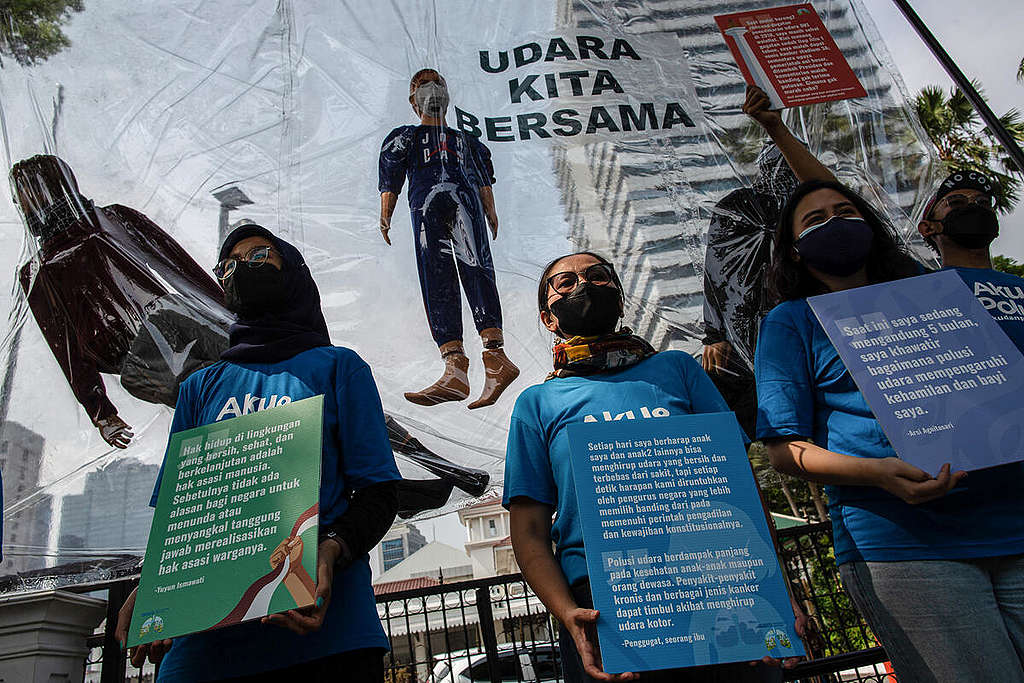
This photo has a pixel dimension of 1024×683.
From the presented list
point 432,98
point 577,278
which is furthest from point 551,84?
point 577,278

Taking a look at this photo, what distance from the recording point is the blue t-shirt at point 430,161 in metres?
3.20

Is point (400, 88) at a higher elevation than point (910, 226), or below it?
higher

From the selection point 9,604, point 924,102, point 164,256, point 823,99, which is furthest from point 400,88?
point 924,102

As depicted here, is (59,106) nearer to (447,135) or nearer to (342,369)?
(447,135)

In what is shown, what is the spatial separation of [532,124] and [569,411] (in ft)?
7.25

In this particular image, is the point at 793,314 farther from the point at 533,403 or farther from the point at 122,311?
the point at 122,311

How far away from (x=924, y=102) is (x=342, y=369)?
1347 cm

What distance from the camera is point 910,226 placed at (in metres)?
3.22

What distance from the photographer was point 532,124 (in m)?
3.45

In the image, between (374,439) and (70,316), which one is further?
(70,316)

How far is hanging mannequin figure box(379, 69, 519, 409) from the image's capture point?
2.94m

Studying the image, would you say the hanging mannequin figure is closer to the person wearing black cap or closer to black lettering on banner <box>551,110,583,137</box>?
black lettering on banner <box>551,110,583,137</box>

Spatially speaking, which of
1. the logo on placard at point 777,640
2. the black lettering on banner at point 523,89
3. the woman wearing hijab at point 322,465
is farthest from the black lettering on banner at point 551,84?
the logo on placard at point 777,640

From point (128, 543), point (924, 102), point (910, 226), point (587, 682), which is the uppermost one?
point (924, 102)
